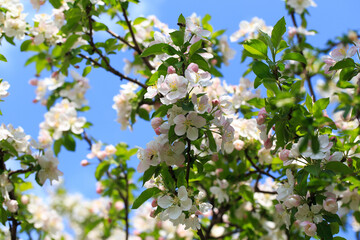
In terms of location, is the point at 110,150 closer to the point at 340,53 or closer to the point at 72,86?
the point at 72,86

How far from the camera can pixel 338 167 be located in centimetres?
153

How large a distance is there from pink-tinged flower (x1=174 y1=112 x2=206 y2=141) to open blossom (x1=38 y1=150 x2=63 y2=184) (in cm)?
102

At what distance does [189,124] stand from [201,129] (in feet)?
0.29

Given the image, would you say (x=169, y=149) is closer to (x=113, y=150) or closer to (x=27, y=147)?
(x=27, y=147)

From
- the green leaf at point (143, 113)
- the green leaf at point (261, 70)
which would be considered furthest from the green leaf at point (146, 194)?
the green leaf at point (143, 113)

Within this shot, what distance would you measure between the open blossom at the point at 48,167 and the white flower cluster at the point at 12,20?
33.9 inches

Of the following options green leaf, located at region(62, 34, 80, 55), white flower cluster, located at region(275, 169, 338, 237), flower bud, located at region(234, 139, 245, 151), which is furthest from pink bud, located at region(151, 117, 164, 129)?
green leaf, located at region(62, 34, 80, 55)

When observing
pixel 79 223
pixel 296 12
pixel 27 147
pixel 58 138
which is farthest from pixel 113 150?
pixel 79 223

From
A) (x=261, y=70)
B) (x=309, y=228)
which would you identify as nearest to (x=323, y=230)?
(x=309, y=228)

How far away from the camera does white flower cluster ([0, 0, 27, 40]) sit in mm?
2564

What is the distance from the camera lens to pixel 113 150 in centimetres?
308

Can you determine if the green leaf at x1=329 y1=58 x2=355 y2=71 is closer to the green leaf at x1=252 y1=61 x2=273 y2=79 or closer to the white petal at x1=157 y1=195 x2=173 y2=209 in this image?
the green leaf at x1=252 y1=61 x2=273 y2=79

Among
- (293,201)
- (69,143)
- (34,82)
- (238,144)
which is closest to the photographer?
(293,201)

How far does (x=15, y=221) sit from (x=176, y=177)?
3.68 ft
